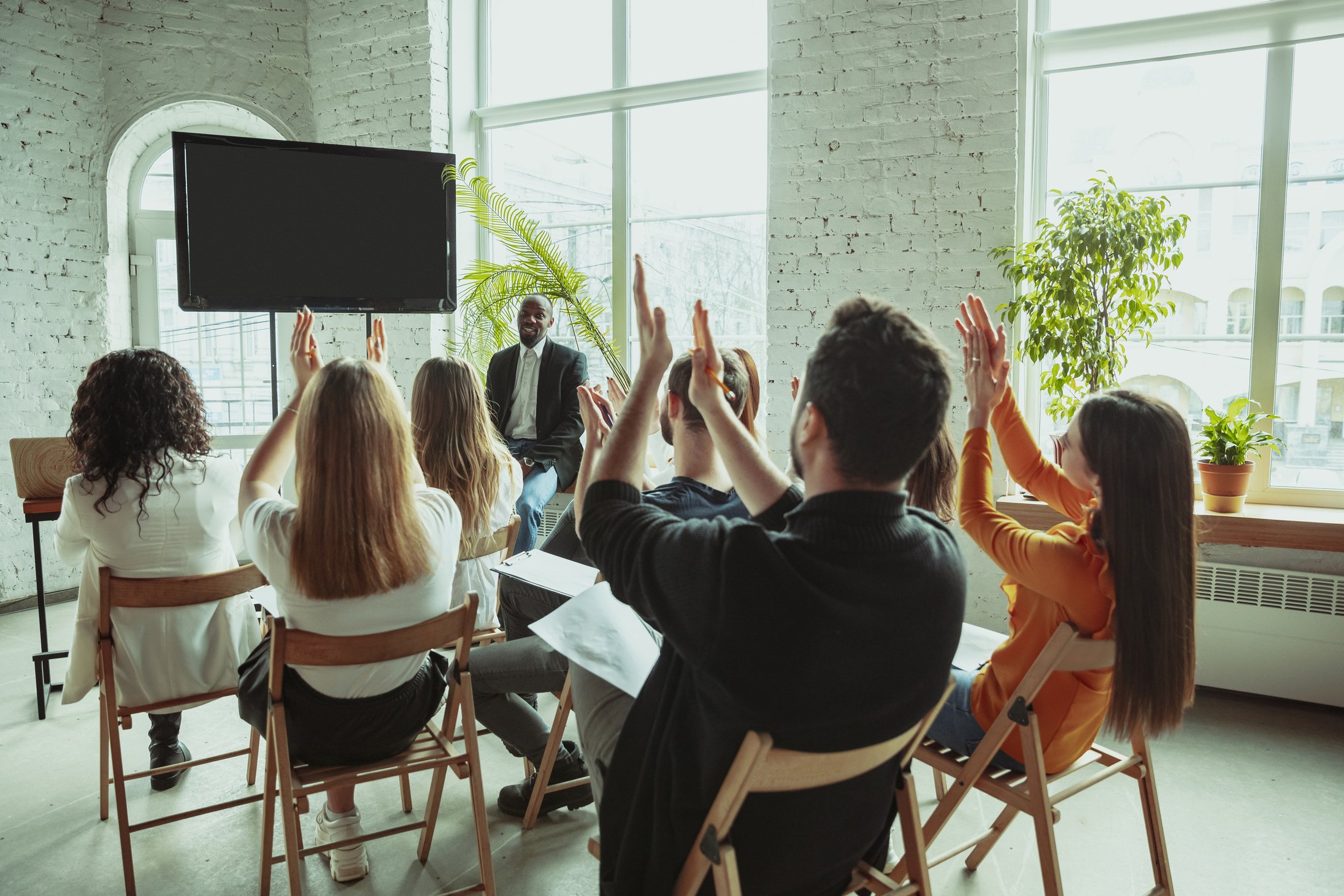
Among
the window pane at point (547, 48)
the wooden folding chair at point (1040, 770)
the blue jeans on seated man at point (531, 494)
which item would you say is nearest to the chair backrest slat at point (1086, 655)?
the wooden folding chair at point (1040, 770)

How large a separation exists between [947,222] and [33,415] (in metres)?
4.67

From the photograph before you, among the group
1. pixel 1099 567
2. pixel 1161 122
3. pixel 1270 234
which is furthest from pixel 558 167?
pixel 1099 567

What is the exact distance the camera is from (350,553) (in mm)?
1851

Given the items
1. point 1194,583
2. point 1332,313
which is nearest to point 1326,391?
point 1332,313

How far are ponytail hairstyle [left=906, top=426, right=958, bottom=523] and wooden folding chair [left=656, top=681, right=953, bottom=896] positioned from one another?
3.36 feet

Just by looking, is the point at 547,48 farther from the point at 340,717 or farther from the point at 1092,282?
the point at 340,717

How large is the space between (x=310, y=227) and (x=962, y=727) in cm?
321

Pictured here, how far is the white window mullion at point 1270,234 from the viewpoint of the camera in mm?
3588

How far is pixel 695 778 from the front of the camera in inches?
49.2

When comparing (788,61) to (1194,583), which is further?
(788,61)

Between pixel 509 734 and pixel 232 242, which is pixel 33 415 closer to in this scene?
pixel 232 242

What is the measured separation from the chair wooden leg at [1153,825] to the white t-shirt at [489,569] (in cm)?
172

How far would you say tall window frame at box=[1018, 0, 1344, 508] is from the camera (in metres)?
3.55

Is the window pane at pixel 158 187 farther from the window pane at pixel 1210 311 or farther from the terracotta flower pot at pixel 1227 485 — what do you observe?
the terracotta flower pot at pixel 1227 485
